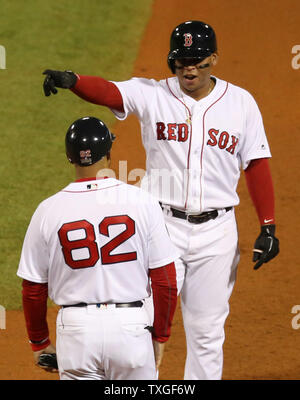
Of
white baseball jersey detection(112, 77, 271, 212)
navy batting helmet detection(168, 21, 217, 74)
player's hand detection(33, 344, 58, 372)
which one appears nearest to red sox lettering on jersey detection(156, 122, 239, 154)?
white baseball jersey detection(112, 77, 271, 212)

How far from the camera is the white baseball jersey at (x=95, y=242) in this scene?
333 cm

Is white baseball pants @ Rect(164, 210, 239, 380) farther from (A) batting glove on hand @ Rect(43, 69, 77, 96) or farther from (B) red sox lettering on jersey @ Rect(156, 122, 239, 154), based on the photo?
(A) batting glove on hand @ Rect(43, 69, 77, 96)

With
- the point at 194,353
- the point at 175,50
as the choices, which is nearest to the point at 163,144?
the point at 175,50

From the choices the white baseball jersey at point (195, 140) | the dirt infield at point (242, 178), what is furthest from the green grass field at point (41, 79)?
the white baseball jersey at point (195, 140)

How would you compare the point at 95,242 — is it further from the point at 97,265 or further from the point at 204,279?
the point at 204,279

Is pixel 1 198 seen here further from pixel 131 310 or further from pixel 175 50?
pixel 131 310

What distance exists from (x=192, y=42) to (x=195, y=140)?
0.55 meters

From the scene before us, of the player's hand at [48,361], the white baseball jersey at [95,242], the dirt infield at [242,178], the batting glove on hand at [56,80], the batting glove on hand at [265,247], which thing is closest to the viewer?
the white baseball jersey at [95,242]

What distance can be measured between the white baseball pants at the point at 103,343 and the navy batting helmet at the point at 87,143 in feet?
2.18

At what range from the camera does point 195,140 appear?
4.38 m

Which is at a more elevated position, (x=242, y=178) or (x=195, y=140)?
(x=195, y=140)

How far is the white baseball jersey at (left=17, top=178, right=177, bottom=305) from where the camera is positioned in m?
3.33

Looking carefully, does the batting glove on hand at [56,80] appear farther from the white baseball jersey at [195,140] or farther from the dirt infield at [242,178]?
the dirt infield at [242,178]

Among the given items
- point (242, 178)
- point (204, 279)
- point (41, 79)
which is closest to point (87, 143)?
point (204, 279)
